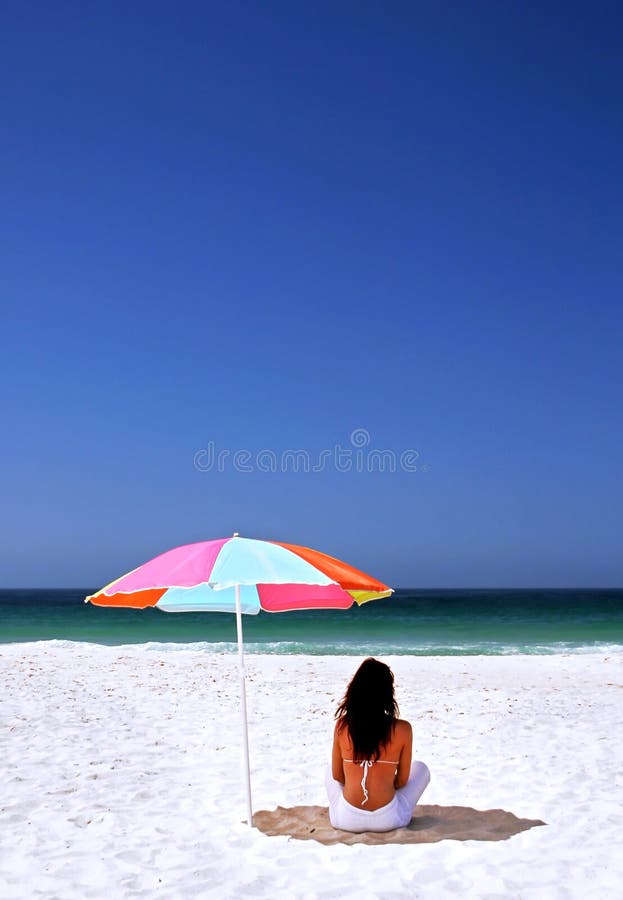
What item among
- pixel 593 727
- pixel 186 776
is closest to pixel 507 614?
pixel 593 727

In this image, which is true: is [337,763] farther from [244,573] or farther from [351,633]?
[351,633]

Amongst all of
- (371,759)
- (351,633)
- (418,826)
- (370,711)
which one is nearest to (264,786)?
(418,826)

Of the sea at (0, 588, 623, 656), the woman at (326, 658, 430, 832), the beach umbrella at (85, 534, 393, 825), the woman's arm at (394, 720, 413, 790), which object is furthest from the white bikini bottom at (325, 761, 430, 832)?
the sea at (0, 588, 623, 656)

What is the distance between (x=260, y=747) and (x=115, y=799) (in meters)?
2.60

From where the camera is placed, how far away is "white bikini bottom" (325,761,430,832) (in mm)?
5699

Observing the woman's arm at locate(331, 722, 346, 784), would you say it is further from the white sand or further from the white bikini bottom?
the white sand

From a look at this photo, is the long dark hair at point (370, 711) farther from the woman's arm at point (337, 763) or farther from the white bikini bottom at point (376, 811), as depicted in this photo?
the white bikini bottom at point (376, 811)

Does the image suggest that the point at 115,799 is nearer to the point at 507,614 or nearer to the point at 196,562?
the point at 196,562

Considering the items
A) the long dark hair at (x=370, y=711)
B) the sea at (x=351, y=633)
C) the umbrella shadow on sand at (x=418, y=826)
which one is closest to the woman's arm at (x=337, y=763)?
the long dark hair at (x=370, y=711)

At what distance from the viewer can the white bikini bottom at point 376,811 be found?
5699mm

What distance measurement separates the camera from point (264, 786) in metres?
7.41

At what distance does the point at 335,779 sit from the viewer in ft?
19.1

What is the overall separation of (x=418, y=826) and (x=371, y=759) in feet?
2.74

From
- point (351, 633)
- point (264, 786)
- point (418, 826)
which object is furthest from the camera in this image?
point (351, 633)
